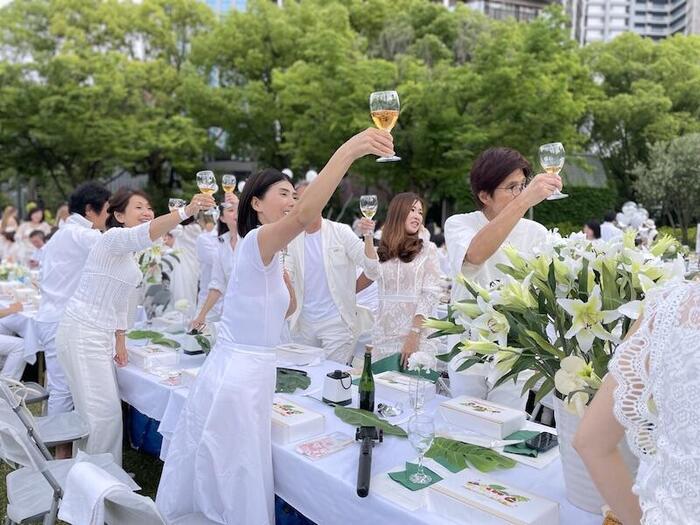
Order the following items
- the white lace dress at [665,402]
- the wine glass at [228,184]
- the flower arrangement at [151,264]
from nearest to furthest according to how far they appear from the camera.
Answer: the white lace dress at [665,402], the wine glass at [228,184], the flower arrangement at [151,264]

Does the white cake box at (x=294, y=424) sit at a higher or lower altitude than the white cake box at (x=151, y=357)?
higher

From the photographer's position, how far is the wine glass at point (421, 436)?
1812mm

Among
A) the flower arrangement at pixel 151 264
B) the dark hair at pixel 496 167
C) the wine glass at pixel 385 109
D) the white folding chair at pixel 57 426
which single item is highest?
the wine glass at pixel 385 109

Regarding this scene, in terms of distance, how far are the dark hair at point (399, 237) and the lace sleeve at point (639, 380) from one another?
2758 mm

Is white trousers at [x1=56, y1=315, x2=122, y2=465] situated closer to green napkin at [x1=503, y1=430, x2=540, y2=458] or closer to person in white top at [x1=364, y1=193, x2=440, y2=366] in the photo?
person in white top at [x1=364, y1=193, x2=440, y2=366]

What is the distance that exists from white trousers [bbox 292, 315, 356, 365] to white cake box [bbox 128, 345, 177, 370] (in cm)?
95

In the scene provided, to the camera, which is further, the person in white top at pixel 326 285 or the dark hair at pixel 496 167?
the person in white top at pixel 326 285

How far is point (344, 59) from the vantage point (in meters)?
17.4

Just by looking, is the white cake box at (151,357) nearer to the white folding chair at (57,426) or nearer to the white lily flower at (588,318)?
the white folding chair at (57,426)

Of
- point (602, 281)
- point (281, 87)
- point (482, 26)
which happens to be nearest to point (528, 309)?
point (602, 281)

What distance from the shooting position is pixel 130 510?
172 cm

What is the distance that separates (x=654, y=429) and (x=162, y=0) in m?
27.1

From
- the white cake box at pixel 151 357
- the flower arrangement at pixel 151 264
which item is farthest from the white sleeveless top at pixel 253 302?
the flower arrangement at pixel 151 264

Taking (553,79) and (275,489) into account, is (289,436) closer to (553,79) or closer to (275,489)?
(275,489)
